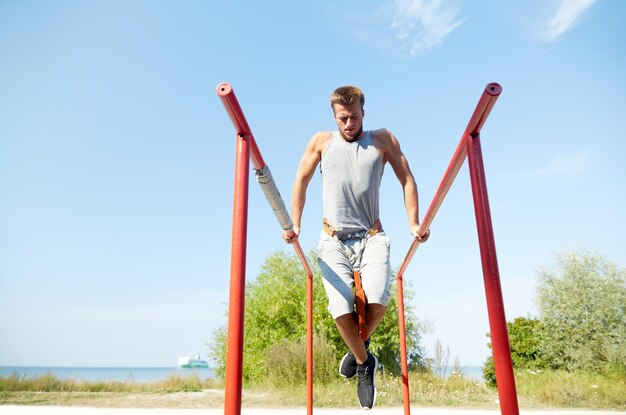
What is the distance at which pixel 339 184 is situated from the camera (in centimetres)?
256

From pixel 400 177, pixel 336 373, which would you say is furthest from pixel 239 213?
pixel 336 373

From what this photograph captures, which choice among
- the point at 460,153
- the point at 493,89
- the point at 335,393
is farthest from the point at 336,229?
the point at 335,393

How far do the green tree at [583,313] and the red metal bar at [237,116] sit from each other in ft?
38.2

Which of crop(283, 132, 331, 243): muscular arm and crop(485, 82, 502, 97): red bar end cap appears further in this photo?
crop(283, 132, 331, 243): muscular arm

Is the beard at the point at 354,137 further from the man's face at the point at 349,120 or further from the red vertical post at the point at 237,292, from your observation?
the red vertical post at the point at 237,292

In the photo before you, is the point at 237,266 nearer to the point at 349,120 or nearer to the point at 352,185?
the point at 352,185

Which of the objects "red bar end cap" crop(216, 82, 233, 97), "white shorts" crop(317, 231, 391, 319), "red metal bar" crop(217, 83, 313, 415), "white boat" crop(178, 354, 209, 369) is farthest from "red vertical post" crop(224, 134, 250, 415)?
"white boat" crop(178, 354, 209, 369)

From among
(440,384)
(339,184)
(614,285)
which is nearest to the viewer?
(339,184)

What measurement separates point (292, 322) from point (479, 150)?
41.4 feet

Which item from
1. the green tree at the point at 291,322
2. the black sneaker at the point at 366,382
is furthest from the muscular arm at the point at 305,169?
the green tree at the point at 291,322

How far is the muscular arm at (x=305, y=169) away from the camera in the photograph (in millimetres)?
2679

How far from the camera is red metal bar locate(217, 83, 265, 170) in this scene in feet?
4.28

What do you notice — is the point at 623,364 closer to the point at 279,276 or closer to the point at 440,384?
the point at 440,384

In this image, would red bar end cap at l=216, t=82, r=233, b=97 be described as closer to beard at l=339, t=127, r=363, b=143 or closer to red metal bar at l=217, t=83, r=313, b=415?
red metal bar at l=217, t=83, r=313, b=415
